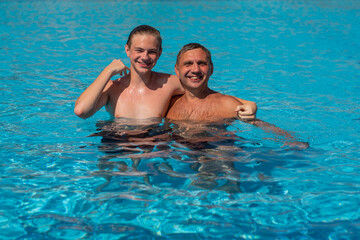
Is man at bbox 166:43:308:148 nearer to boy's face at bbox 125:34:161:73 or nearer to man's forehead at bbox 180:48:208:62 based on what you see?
man's forehead at bbox 180:48:208:62

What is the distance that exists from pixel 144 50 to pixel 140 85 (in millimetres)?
441

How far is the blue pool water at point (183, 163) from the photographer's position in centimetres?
310

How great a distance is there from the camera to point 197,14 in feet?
50.0

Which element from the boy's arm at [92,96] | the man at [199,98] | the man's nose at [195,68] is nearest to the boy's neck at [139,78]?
the boy's arm at [92,96]

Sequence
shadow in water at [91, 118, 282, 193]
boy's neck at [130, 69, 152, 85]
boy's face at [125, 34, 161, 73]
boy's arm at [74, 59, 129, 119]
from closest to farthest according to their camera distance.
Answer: shadow in water at [91, 118, 282, 193] < boy's arm at [74, 59, 129, 119] < boy's face at [125, 34, 161, 73] < boy's neck at [130, 69, 152, 85]

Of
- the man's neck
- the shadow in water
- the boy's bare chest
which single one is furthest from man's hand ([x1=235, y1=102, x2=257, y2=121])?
the boy's bare chest

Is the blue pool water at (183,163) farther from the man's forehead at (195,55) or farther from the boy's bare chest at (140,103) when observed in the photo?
the man's forehead at (195,55)

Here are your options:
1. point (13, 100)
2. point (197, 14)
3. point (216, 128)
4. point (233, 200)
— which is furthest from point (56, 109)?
point (197, 14)

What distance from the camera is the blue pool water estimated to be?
3102mm

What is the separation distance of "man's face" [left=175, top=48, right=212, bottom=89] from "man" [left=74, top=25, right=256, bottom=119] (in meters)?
0.36

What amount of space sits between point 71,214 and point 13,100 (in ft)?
12.5

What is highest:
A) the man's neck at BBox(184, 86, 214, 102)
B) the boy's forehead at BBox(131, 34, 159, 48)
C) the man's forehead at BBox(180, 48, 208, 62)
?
the boy's forehead at BBox(131, 34, 159, 48)

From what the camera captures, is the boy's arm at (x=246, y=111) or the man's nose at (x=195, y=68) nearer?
the boy's arm at (x=246, y=111)

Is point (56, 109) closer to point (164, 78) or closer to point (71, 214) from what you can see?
point (164, 78)
